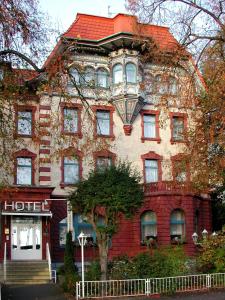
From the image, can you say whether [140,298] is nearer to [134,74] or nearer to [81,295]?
[81,295]

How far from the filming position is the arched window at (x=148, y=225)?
35156mm

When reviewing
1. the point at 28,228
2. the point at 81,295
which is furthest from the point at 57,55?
the point at 28,228

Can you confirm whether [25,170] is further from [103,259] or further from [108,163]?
[103,259]

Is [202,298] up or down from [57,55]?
down

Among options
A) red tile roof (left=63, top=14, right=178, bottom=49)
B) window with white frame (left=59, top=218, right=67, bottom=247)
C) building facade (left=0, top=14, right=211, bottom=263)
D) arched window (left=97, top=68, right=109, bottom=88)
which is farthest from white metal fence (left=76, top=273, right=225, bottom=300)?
red tile roof (left=63, top=14, right=178, bottom=49)

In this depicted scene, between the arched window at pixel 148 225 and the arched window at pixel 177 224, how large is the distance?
110 centimetres

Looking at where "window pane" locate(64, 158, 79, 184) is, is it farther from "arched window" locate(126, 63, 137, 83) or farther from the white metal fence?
the white metal fence

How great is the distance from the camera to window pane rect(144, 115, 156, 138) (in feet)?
126

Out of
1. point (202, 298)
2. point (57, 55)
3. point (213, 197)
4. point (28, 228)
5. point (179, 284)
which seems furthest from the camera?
point (213, 197)

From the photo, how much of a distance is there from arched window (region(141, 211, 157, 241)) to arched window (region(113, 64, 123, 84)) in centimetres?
896

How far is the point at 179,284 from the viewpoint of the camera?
23.0 meters

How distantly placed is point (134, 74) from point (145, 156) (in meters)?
5.54

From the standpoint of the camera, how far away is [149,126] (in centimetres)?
3841

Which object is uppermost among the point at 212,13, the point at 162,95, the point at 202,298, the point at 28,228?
the point at 212,13
